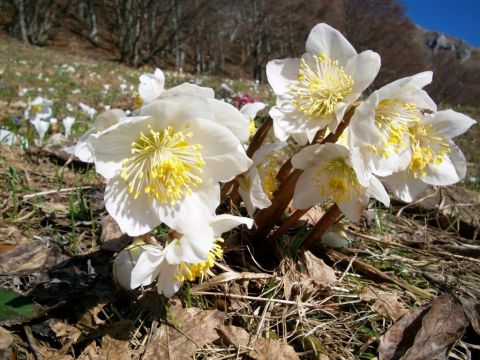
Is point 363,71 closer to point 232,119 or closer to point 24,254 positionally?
point 232,119

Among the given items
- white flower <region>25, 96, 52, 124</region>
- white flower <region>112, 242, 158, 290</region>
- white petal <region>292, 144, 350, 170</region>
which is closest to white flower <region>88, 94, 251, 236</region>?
white flower <region>112, 242, 158, 290</region>

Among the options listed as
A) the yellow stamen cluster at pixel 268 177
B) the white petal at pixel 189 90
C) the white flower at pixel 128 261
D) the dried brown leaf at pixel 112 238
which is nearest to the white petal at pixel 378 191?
the yellow stamen cluster at pixel 268 177

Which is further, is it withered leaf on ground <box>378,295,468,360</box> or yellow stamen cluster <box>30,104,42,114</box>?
yellow stamen cluster <box>30,104,42,114</box>

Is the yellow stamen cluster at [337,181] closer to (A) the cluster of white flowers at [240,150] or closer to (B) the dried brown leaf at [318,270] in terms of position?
(A) the cluster of white flowers at [240,150]

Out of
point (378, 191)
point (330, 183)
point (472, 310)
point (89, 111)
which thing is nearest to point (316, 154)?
point (330, 183)

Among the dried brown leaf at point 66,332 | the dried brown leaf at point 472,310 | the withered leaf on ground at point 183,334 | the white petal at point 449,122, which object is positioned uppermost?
the white petal at point 449,122

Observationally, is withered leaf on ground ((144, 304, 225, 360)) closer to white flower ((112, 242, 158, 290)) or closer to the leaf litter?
the leaf litter

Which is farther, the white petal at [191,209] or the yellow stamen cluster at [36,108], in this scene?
the yellow stamen cluster at [36,108]
